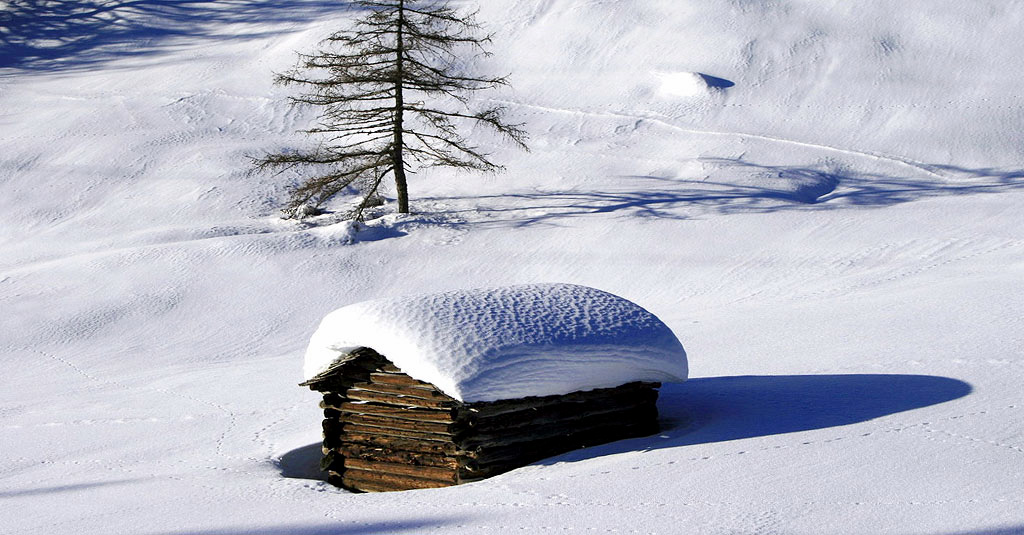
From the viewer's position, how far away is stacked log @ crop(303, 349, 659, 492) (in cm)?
838

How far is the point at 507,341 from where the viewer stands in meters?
8.25

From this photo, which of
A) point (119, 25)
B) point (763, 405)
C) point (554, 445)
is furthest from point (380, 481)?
point (119, 25)

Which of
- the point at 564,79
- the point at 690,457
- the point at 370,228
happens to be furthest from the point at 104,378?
the point at 564,79

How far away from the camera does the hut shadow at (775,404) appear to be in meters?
8.46

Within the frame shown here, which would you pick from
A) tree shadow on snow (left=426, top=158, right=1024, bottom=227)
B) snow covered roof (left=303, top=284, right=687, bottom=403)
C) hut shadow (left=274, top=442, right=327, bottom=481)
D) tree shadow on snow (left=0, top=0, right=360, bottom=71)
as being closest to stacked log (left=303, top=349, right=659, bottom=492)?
snow covered roof (left=303, top=284, right=687, bottom=403)

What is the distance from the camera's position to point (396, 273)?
711 inches

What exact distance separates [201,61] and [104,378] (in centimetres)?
1855

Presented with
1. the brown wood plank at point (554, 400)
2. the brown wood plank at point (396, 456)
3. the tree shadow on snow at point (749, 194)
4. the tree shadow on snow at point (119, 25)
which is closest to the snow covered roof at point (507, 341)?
the brown wood plank at point (554, 400)

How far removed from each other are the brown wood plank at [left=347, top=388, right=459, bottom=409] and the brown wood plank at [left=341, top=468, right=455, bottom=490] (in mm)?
664

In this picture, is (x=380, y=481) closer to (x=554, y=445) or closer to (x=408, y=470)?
(x=408, y=470)

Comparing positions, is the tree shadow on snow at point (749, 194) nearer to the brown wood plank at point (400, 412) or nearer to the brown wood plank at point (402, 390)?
the brown wood plank at point (400, 412)

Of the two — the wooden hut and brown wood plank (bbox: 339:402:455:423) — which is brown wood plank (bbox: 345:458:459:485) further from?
brown wood plank (bbox: 339:402:455:423)

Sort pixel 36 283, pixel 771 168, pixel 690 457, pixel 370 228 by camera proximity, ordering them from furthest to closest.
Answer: pixel 771 168 → pixel 370 228 → pixel 36 283 → pixel 690 457

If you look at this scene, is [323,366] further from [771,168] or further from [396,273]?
[771,168]
